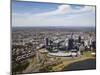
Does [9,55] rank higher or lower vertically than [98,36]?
lower

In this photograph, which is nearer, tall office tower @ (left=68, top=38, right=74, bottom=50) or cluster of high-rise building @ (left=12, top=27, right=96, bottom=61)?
cluster of high-rise building @ (left=12, top=27, right=96, bottom=61)

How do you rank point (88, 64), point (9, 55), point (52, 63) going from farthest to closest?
point (88, 64)
point (52, 63)
point (9, 55)

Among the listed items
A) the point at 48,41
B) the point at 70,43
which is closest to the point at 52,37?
the point at 48,41

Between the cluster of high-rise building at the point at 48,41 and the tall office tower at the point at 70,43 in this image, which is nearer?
the cluster of high-rise building at the point at 48,41

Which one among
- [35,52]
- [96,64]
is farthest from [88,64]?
[35,52]

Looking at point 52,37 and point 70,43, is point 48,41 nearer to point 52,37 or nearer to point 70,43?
point 52,37

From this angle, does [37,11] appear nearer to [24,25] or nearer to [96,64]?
[24,25]

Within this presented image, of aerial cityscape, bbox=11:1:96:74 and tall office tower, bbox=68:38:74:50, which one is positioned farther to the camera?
tall office tower, bbox=68:38:74:50

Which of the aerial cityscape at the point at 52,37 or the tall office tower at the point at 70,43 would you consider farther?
the tall office tower at the point at 70,43
